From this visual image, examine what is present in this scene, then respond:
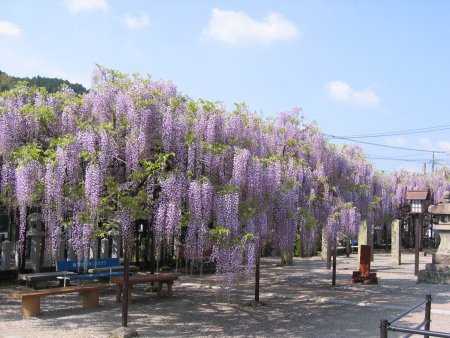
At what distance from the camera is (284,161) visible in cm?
1277

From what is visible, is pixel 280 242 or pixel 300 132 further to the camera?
pixel 300 132

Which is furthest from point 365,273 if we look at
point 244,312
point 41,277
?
point 41,277

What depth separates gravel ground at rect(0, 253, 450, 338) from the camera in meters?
9.63

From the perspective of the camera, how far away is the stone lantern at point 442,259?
18156mm

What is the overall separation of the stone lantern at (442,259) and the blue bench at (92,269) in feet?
33.0

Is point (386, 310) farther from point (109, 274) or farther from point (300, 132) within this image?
point (109, 274)

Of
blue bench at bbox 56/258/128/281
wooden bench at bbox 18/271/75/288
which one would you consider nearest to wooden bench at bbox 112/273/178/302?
blue bench at bbox 56/258/128/281

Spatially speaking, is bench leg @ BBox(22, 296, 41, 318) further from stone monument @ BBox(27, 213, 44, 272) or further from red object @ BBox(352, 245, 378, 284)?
red object @ BBox(352, 245, 378, 284)

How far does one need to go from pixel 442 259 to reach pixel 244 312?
993 cm

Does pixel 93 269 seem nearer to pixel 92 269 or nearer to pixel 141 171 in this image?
pixel 92 269

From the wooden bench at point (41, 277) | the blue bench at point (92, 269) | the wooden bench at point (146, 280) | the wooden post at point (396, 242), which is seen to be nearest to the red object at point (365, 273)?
the wooden bench at point (146, 280)

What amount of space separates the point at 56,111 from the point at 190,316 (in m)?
4.86

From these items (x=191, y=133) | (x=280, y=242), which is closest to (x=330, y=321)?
(x=280, y=242)

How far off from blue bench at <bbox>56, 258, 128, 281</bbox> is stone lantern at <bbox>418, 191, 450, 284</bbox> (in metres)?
10.1
